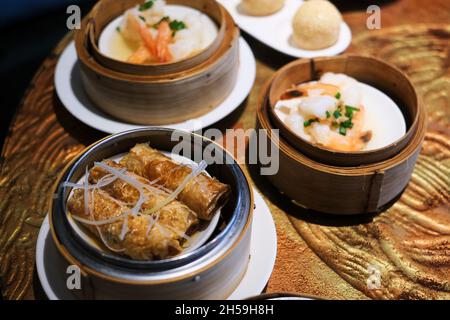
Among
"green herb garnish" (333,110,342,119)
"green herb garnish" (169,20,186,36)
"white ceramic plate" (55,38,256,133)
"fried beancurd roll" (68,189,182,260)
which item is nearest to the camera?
"fried beancurd roll" (68,189,182,260)

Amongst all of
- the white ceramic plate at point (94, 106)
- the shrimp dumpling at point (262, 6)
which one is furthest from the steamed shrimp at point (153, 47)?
the shrimp dumpling at point (262, 6)

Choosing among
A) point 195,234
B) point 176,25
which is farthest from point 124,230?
point 176,25

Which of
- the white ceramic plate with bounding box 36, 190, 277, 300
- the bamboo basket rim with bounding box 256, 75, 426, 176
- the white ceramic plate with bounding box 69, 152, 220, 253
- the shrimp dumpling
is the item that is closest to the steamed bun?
the shrimp dumpling

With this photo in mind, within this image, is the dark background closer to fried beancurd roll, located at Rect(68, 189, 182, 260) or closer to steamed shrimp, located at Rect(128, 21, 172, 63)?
steamed shrimp, located at Rect(128, 21, 172, 63)

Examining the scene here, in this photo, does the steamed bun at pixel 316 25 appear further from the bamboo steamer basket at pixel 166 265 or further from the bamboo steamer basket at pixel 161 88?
the bamboo steamer basket at pixel 166 265
